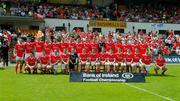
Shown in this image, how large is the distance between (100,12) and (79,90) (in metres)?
33.5

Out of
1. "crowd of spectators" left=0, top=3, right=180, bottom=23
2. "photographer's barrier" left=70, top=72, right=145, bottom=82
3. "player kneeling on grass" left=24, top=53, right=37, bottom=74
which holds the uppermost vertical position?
"crowd of spectators" left=0, top=3, right=180, bottom=23

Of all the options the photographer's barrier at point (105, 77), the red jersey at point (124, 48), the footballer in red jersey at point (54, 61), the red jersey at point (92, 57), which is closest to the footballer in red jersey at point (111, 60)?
the red jersey at point (124, 48)

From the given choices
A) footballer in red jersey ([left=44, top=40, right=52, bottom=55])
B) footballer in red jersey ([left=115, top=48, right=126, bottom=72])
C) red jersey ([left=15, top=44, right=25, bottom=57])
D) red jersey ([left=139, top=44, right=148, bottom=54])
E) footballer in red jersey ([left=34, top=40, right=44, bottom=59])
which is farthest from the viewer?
red jersey ([left=139, top=44, right=148, bottom=54])

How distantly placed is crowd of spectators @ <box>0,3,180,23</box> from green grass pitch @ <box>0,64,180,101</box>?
888 inches

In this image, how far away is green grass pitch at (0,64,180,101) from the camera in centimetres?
1688

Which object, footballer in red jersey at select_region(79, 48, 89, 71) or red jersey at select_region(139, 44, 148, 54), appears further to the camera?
red jersey at select_region(139, 44, 148, 54)

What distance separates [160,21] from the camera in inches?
2099

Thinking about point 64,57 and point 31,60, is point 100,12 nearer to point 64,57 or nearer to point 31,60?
point 64,57

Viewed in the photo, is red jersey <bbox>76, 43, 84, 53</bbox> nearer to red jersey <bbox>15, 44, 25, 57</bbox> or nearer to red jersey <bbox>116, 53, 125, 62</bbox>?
red jersey <bbox>116, 53, 125, 62</bbox>

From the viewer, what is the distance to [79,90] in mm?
18984

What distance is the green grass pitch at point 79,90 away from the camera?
16875 mm

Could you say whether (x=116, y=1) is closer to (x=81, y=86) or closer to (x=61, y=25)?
(x=61, y=25)

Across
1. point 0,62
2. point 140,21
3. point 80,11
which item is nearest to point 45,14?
point 80,11

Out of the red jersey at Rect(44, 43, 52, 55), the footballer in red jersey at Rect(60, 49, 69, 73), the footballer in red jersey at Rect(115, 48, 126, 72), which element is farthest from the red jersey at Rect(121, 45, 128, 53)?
the red jersey at Rect(44, 43, 52, 55)
